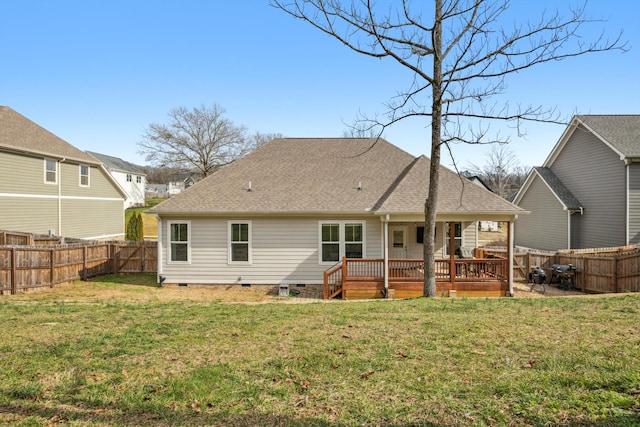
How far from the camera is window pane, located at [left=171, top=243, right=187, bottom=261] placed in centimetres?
1439

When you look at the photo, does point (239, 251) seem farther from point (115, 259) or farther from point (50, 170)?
point (50, 170)

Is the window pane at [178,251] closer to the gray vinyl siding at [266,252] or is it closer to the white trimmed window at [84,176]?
the gray vinyl siding at [266,252]

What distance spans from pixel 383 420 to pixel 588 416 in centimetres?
178

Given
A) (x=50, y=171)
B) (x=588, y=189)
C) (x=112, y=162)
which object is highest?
(x=112, y=162)

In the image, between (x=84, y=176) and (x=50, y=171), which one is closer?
(x=50, y=171)

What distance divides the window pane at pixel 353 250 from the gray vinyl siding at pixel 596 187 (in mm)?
11984

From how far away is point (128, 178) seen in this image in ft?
Result: 160

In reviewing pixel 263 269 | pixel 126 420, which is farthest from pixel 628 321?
pixel 263 269

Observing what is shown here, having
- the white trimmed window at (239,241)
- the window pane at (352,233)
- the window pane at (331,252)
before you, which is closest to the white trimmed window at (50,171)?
the white trimmed window at (239,241)

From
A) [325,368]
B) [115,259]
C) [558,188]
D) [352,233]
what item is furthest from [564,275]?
[115,259]

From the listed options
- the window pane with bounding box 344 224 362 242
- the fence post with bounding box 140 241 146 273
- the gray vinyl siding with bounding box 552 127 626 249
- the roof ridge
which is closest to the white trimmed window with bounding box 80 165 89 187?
the fence post with bounding box 140 241 146 273

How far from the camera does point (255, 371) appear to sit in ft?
14.5

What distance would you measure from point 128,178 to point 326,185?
42.2 metres

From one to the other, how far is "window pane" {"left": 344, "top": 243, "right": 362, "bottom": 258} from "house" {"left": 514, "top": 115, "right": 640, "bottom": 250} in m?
12.9
